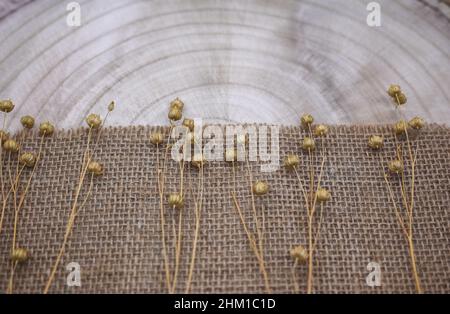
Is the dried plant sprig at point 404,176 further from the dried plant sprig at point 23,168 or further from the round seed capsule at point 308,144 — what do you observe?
the dried plant sprig at point 23,168

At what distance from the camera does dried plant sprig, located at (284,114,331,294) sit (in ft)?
2.46

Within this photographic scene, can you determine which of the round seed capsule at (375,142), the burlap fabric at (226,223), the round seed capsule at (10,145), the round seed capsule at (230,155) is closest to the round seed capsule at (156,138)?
the burlap fabric at (226,223)

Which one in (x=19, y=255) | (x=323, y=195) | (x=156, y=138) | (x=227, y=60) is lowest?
(x=19, y=255)

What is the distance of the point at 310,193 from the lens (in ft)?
2.66

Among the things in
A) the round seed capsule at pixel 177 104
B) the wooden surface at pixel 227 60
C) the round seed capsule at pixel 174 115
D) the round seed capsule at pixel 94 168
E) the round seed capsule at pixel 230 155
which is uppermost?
the wooden surface at pixel 227 60

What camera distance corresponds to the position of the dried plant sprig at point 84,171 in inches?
30.2

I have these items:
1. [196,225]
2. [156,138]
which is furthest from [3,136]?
[196,225]

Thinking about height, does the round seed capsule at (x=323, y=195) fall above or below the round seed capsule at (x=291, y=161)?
below

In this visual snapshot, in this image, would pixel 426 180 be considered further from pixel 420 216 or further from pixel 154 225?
pixel 154 225

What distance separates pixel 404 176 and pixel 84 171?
0.53 metres

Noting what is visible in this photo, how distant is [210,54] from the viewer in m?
0.94

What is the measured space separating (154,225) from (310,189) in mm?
261

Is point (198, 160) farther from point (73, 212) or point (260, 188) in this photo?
point (73, 212)
